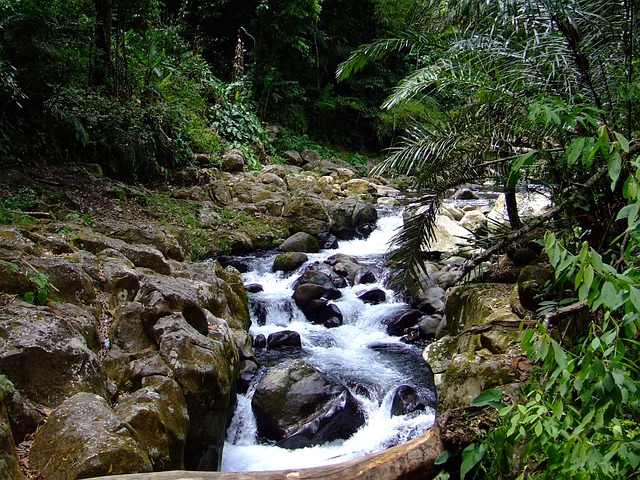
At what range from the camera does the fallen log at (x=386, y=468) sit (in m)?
2.16

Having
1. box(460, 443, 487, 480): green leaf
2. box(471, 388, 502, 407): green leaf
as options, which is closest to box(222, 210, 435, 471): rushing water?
box(460, 443, 487, 480): green leaf

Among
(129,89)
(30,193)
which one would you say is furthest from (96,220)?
(129,89)

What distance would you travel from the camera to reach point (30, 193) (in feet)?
21.7

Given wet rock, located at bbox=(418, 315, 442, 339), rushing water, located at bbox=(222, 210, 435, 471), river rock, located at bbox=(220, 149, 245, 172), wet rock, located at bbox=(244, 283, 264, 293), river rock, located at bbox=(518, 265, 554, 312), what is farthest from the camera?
river rock, located at bbox=(220, 149, 245, 172)

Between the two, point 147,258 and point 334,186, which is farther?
point 334,186

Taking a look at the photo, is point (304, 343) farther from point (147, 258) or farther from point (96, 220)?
point (96, 220)

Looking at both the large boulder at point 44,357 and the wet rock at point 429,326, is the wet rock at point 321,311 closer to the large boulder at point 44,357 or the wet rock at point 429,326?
the wet rock at point 429,326

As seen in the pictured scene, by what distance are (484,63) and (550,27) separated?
50 cm

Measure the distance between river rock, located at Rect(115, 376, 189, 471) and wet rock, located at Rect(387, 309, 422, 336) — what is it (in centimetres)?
411

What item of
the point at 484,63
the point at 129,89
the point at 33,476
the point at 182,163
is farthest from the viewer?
the point at 182,163

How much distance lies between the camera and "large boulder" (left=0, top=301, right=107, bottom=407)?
9.94 ft

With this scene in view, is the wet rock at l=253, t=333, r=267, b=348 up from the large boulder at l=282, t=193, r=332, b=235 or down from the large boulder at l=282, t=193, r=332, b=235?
down

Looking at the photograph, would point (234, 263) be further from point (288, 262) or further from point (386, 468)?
point (386, 468)

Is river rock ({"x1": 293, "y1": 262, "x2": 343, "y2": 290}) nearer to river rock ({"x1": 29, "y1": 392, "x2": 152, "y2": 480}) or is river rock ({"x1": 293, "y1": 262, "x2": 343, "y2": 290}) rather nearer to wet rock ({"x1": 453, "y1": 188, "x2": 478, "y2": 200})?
river rock ({"x1": 29, "y1": 392, "x2": 152, "y2": 480})
